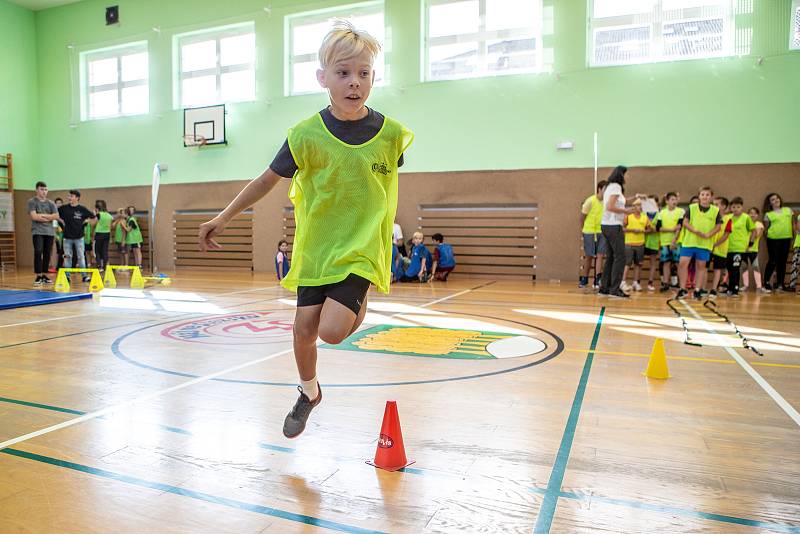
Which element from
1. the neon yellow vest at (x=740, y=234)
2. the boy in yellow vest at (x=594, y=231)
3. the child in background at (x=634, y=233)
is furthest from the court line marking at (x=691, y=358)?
the neon yellow vest at (x=740, y=234)

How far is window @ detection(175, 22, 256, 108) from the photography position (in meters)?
13.6

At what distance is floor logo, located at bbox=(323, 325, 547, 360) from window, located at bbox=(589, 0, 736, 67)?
781 centimetres

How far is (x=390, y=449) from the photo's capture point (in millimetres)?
2111

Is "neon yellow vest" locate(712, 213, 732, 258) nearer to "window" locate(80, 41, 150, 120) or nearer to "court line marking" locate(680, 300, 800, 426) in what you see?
"court line marking" locate(680, 300, 800, 426)

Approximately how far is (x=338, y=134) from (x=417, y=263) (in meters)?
8.59

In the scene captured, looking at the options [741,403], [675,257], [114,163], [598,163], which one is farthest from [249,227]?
[741,403]

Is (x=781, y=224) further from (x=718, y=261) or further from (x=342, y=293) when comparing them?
(x=342, y=293)

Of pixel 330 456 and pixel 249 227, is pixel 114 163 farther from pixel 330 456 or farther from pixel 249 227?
pixel 330 456

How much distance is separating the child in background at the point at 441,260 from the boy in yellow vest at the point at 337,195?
29.3 feet

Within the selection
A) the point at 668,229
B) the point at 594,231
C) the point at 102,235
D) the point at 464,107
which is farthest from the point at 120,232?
the point at 668,229

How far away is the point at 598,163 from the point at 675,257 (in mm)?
2251

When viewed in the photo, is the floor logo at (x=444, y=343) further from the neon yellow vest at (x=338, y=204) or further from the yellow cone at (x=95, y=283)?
the yellow cone at (x=95, y=283)

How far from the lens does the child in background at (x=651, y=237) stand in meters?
9.52

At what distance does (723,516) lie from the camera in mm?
1726
